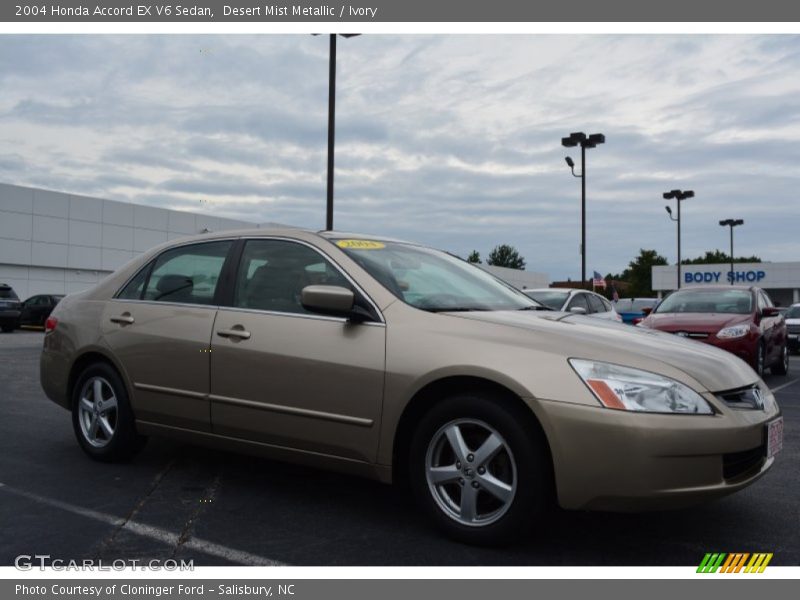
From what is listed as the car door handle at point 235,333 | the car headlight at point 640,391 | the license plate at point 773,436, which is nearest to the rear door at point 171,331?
the car door handle at point 235,333

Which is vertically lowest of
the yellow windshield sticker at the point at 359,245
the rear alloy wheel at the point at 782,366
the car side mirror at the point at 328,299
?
the rear alloy wheel at the point at 782,366

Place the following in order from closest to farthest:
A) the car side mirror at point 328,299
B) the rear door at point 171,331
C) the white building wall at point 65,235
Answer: the car side mirror at point 328,299 → the rear door at point 171,331 → the white building wall at point 65,235

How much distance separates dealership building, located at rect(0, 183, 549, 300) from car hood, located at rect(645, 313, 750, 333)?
1083 inches

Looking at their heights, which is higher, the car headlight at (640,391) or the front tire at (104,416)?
the car headlight at (640,391)

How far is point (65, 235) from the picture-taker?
39.8 metres

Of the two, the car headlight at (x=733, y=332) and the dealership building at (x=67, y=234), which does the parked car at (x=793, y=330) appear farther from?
the dealership building at (x=67, y=234)

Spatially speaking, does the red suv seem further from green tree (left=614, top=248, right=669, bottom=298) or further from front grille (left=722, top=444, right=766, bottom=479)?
green tree (left=614, top=248, right=669, bottom=298)

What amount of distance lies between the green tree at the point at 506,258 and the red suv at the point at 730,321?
116518mm

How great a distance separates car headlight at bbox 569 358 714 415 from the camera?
3.38 m

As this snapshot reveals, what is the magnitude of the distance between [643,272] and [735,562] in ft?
341

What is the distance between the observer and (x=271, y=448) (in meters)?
4.39

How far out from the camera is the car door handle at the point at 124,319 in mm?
5191
